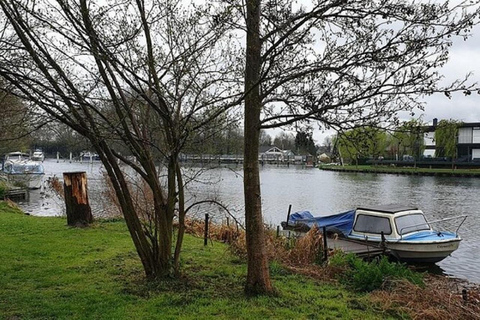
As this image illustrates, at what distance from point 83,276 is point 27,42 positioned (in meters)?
3.82

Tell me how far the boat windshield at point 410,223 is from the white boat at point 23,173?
2613cm

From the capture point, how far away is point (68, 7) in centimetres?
607

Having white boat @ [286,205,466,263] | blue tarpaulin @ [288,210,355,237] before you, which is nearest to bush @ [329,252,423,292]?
white boat @ [286,205,466,263]

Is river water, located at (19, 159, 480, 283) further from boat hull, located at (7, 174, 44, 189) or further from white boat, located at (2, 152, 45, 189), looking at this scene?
white boat, located at (2, 152, 45, 189)

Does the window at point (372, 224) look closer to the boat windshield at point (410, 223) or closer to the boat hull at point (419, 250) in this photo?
the boat windshield at point (410, 223)

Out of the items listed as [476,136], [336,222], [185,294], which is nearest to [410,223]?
[336,222]

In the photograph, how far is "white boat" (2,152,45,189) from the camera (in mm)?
32875

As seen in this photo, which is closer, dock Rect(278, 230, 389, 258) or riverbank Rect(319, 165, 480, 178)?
dock Rect(278, 230, 389, 258)

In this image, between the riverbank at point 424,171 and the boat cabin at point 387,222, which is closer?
the boat cabin at point 387,222

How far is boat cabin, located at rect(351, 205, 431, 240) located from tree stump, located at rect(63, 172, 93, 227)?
8.56m

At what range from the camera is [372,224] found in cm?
1415

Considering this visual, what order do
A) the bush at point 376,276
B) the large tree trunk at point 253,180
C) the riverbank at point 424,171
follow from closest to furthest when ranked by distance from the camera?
the large tree trunk at point 253,180
the bush at point 376,276
the riverbank at point 424,171

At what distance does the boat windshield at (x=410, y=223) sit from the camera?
1392 centimetres

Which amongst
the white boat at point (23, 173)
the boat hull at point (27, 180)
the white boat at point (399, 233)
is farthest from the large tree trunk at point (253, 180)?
the boat hull at point (27, 180)
